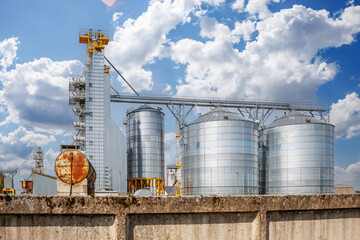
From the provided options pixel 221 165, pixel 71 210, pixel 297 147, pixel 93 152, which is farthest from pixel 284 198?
pixel 297 147

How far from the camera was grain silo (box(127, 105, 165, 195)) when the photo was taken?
35.3m

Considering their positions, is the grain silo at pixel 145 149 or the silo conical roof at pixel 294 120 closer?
the silo conical roof at pixel 294 120

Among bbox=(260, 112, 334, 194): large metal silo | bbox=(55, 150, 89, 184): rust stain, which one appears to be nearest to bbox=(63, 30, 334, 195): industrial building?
bbox=(260, 112, 334, 194): large metal silo

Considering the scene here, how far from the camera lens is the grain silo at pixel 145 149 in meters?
35.3

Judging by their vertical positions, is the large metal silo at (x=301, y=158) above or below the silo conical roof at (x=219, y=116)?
below

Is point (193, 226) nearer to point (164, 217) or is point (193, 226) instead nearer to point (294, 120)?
point (164, 217)

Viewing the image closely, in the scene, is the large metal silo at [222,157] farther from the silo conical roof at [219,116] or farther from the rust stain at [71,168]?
the rust stain at [71,168]

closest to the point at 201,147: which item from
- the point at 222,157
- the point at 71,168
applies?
the point at 222,157

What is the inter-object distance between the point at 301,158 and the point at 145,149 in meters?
17.2

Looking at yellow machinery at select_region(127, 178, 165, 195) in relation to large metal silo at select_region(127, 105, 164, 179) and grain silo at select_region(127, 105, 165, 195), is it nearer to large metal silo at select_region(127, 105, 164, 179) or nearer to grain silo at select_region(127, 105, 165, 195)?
grain silo at select_region(127, 105, 165, 195)

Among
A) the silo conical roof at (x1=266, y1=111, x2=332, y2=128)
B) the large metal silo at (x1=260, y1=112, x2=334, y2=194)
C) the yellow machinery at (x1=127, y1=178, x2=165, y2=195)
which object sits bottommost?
the yellow machinery at (x1=127, y1=178, x2=165, y2=195)

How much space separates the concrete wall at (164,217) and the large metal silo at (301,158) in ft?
88.2

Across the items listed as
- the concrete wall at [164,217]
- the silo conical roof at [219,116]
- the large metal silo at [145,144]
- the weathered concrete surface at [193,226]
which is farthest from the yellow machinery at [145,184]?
the weathered concrete surface at [193,226]

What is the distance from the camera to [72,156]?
289 inches
